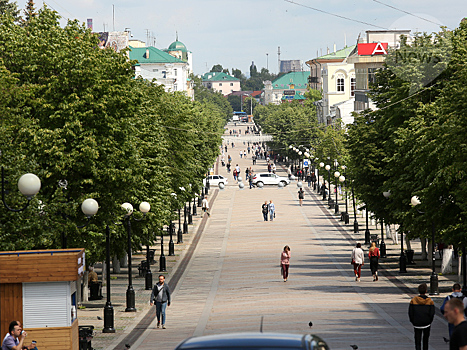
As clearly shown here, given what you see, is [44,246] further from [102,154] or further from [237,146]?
[237,146]

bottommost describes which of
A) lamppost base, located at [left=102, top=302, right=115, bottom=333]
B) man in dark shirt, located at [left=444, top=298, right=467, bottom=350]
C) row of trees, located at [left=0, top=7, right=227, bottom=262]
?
lamppost base, located at [left=102, top=302, right=115, bottom=333]

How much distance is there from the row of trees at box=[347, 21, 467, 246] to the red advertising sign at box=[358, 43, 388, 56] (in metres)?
47.9

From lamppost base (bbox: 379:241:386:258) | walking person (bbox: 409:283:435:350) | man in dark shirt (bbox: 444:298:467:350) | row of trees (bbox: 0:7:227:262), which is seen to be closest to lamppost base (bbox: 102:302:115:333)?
row of trees (bbox: 0:7:227:262)

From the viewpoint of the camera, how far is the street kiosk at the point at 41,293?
1788 cm

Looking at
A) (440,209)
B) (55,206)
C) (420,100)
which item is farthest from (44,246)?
(420,100)

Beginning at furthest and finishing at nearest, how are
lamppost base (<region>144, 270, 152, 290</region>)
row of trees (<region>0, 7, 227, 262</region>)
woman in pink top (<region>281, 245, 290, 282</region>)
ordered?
lamppost base (<region>144, 270, 152, 290</region>)
woman in pink top (<region>281, 245, 290, 282</region>)
row of trees (<region>0, 7, 227, 262</region>)

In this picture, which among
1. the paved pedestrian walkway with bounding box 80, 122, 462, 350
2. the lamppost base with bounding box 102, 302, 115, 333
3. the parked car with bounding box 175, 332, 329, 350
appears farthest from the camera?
the lamppost base with bounding box 102, 302, 115, 333

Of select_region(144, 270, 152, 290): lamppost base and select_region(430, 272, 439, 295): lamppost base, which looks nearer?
select_region(430, 272, 439, 295): lamppost base

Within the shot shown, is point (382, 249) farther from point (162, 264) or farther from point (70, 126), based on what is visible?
point (70, 126)

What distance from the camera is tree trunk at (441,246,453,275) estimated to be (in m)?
35.1

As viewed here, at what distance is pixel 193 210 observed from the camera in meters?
70.1

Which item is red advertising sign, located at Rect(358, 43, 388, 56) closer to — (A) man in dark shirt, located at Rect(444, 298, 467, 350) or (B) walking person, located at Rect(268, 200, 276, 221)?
(B) walking person, located at Rect(268, 200, 276, 221)

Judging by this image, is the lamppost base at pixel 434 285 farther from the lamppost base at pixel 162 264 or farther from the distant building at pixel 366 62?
the distant building at pixel 366 62

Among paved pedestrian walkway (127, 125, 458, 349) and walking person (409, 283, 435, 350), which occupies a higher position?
walking person (409, 283, 435, 350)
